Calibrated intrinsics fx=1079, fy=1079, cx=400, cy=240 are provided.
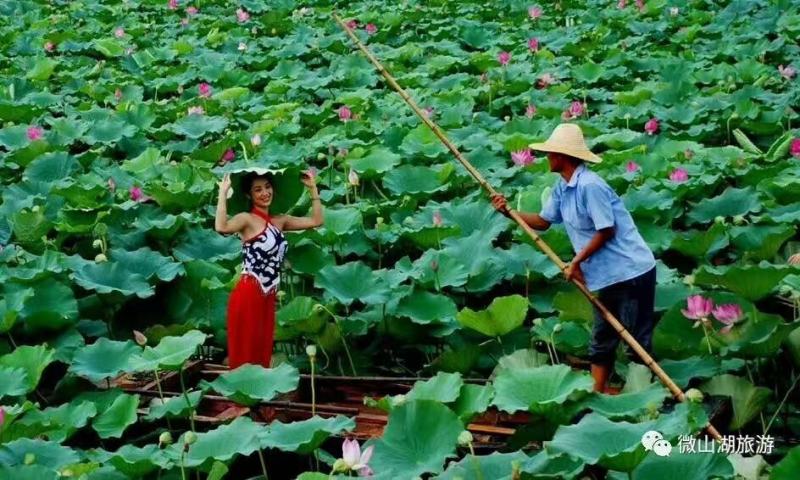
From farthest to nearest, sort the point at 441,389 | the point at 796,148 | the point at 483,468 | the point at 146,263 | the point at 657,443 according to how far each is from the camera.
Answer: the point at 796,148 → the point at 146,263 → the point at 441,389 → the point at 483,468 → the point at 657,443

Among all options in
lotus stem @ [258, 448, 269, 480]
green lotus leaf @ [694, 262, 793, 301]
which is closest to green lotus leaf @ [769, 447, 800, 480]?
green lotus leaf @ [694, 262, 793, 301]

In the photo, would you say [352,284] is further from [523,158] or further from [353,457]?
[523,158]

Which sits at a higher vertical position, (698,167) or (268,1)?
(698,167)

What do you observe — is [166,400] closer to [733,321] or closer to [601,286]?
[601,286]

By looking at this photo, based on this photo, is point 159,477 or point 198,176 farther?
point 198,176

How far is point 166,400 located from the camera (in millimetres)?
3186

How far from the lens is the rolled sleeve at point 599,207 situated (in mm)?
2971

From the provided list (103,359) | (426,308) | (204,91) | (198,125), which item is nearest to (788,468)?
(426,308)

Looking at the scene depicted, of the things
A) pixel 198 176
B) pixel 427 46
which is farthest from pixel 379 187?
pixel 427 46

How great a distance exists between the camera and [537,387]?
273cm

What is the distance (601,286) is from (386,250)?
1.42 meters

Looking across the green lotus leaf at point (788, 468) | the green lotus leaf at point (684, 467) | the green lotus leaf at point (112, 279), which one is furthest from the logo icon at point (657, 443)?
the green lotus leaf at point (112, 279)

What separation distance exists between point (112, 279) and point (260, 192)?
2.55 ft

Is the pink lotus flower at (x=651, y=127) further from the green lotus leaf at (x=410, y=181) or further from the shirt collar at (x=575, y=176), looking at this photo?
the shirt collar at (x=575, y=176)
